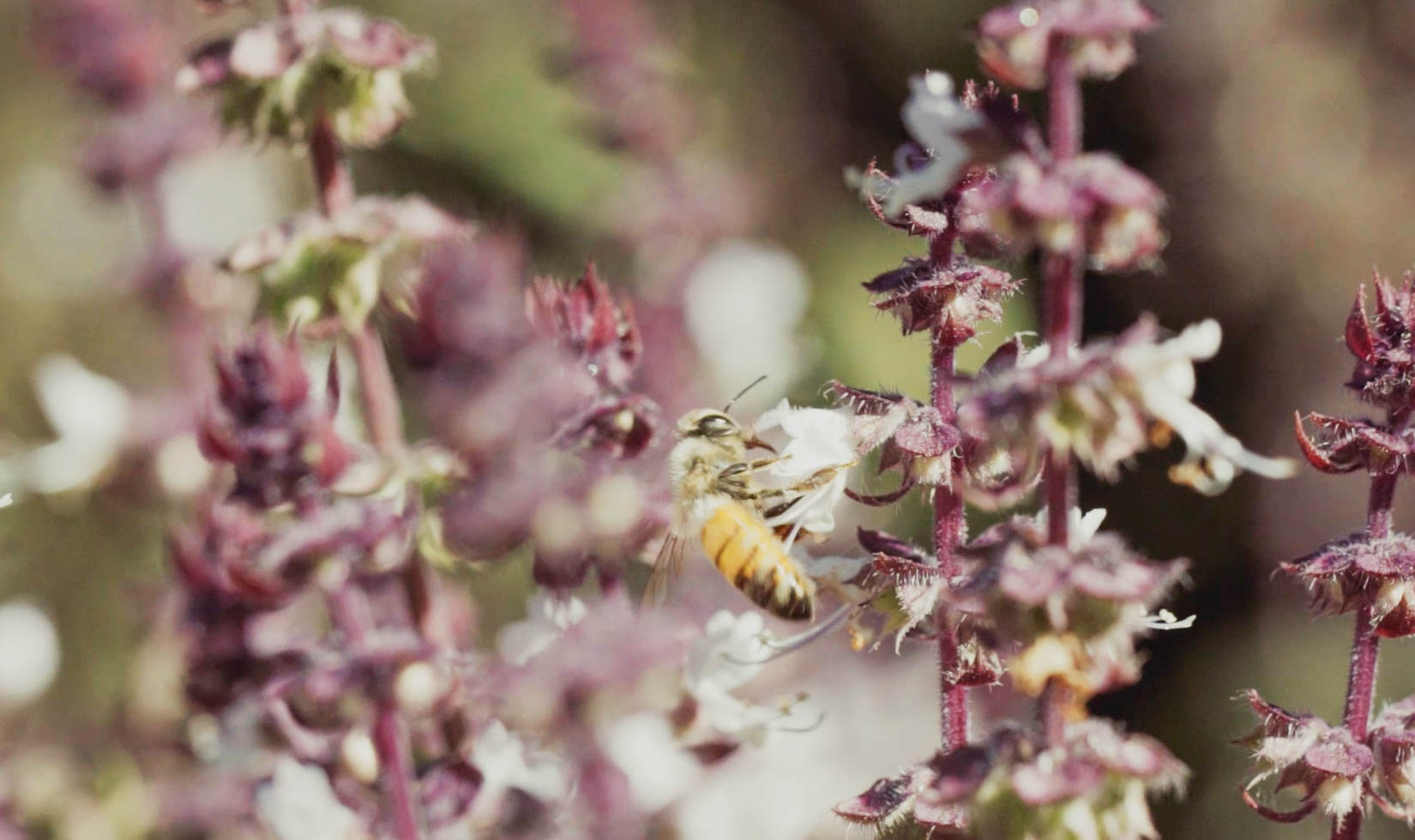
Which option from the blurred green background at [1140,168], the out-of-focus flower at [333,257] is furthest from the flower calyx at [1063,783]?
the blurred green background at [1140,168]

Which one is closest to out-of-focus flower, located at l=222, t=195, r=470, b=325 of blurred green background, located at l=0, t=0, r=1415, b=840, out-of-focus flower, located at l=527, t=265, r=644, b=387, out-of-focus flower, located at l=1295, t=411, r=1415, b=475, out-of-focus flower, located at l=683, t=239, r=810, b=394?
out-of-focus flower, located at l=527, t=265, r=644, b=387

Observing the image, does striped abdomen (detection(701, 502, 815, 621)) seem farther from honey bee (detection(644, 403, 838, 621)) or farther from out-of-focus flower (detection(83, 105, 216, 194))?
out-of-focus flower (detection(83, 105, 216, 194))

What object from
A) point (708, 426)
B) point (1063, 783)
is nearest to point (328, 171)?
point (708, 426)

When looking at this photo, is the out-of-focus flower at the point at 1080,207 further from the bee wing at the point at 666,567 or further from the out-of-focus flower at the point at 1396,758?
the bee wing at the point at 666,567

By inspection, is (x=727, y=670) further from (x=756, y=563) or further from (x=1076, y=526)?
(x=1076, y=526)

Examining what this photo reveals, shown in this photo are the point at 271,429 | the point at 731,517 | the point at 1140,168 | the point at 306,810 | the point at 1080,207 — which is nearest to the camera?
the point at 1080,207

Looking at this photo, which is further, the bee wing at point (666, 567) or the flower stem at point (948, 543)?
the bee wing at point (666, 567)

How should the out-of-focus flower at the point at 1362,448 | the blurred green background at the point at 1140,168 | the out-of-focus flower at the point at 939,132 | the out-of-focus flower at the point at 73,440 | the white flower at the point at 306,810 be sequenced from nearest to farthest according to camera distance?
the out-of-focus flower at the point at 939,132
the out-of-focus flower at the point at 1362,448
the white flower at the point at 306,810
the out-of-focus flower at the point at 73,440
the blurred green background at the point at 1140,168
